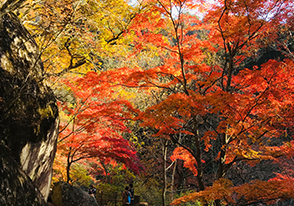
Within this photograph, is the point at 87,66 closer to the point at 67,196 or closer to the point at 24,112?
the point at 67,196

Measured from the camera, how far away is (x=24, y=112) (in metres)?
3.73

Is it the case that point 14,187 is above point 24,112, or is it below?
below

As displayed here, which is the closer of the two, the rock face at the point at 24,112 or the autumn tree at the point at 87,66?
the rock face at the point at 24,112

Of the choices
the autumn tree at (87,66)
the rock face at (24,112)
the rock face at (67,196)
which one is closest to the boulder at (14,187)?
the rock face at (24,112)

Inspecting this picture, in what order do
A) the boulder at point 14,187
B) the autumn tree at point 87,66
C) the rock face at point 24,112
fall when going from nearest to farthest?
the boulder at point 14,187 → the rock face at point 24,112 → the autumn tree at point 87,66

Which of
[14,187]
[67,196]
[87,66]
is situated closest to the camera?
[14,187]

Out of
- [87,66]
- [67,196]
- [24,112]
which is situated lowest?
[67,196]

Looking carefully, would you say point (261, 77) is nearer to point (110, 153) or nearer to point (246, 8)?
point (246, 8)

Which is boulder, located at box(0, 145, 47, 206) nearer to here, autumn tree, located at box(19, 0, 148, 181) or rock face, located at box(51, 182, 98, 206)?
autumn tree, located at box(19, 0, 148, 181)

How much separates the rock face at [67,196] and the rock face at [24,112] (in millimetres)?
2052

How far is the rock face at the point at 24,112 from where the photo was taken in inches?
128

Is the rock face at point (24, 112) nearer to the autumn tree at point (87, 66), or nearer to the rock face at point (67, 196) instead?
the autumn tree at point (87, 66)

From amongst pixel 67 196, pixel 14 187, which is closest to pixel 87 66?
pixel 67 196

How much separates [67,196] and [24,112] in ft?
12.3
